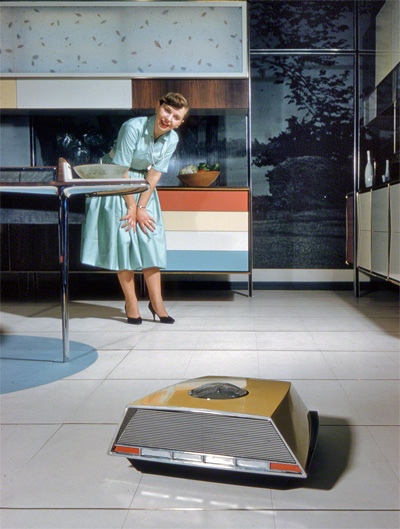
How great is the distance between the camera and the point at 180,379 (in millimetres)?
1851

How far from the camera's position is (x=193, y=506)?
1.00 meters

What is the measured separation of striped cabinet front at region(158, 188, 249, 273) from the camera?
3.87 metres

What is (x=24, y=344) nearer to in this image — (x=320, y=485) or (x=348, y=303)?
(x=320, y=485)

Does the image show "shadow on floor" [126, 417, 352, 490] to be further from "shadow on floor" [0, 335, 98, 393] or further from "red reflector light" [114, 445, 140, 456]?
"shadow on floor" [0, 335, 98, 393]

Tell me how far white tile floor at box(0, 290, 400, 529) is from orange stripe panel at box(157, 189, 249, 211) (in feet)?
2.99

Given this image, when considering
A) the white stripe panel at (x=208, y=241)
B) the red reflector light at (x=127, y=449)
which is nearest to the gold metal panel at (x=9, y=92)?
the white stripe panel at (x=208, y=241)

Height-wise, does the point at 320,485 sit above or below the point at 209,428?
below

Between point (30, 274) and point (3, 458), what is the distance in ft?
11.0

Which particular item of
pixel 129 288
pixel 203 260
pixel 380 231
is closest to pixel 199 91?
pixel 203 260

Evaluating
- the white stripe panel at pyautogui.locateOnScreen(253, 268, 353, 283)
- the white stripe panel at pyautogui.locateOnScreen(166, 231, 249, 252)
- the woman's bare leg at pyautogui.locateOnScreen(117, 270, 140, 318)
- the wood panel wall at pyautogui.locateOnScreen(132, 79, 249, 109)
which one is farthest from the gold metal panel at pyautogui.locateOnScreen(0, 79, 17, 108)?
the white stripe panel at pyautogui.locateOnScreen(253, 268, 353, 283)

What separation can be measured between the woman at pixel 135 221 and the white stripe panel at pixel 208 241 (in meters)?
0.82

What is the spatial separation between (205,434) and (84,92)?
3.43 m

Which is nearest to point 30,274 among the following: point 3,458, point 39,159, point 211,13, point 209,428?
point 39,159

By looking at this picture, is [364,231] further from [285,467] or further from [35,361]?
[285,467]
